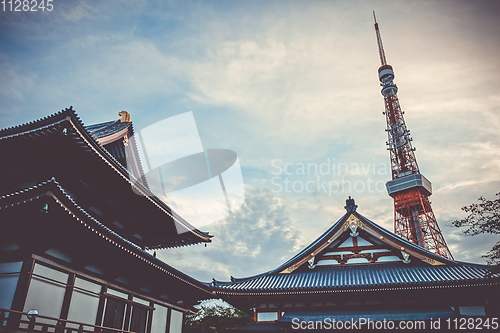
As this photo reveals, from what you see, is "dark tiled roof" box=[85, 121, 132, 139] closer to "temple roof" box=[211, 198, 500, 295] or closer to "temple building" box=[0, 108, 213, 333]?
"temple building" box=[0, 108, 213, 333]

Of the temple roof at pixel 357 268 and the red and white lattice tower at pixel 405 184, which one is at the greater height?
the red and white lattice tower at pixel 405 184

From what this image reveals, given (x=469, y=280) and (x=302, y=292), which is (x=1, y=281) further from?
(x=469, y=280)

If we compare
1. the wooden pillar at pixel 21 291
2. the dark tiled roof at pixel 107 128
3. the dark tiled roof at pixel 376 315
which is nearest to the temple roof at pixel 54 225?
the wooden pillar at pixel 21 291

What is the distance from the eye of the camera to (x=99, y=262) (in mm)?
12469

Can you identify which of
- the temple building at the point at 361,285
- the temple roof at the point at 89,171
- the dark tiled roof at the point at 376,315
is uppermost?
the temple roof at the point at 89,171

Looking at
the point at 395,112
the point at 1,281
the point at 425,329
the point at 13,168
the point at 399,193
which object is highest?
the point at 395,112

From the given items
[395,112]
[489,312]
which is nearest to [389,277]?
[489,312]

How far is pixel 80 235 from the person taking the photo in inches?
430

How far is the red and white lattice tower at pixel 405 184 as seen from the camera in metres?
54.6

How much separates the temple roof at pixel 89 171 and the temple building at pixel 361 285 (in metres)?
5.03

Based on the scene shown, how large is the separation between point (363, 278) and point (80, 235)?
44.1ft

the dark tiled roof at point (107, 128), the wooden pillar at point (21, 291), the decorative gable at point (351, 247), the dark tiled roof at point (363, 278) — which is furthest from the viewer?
the decorative gable at point (351, 247)

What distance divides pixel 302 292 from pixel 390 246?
6.15 m

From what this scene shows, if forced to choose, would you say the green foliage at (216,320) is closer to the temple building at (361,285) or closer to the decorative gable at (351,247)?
the temple building at (361,285)
